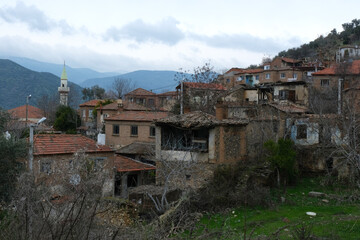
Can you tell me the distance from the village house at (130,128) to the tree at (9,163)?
55.3ft

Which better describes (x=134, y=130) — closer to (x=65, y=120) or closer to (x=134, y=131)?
(x=134, y=131)

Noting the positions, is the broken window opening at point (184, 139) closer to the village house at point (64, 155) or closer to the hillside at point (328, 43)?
the village house at point (64, 155)

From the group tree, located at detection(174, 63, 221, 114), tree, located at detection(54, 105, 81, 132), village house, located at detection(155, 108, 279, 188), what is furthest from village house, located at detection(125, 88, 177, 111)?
village house, located at detection(155, 108, 279, 188)

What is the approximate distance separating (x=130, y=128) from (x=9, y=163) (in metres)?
18.1

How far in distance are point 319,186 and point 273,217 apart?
6.12m

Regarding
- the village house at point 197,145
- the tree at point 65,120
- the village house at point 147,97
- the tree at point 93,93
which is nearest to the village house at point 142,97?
the village house at point 147,97

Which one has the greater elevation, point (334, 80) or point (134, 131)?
point (334, 80)

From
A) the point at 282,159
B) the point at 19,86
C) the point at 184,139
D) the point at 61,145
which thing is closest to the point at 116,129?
the point at 61,145

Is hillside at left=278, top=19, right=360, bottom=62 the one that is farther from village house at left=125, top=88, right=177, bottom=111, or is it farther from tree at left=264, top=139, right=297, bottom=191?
tree at left=264, top=139, right=297, bottom=191

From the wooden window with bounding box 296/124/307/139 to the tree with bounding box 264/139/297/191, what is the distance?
4.30 m

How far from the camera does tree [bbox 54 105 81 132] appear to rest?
46.6 meters

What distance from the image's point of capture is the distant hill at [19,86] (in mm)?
104062

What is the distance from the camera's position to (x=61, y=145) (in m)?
20.3

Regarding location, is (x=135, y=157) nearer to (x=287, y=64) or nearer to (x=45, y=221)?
(x=45, y=221)
